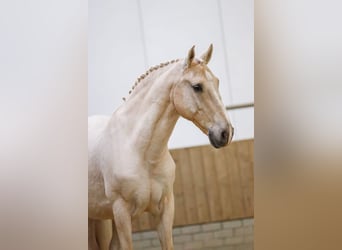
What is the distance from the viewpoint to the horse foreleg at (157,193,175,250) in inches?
49.9

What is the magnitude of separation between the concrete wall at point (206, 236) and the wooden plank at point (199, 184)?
3 cm

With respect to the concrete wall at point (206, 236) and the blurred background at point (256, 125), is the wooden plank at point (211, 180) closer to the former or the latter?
the concrete wall at point (206, 236)

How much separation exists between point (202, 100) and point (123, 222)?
35 centimetres

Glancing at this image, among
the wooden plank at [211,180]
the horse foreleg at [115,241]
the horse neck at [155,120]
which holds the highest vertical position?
the horse neck at [155,120]

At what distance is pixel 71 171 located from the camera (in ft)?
2.81

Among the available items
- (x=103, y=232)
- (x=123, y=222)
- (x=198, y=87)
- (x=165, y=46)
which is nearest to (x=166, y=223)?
(x=123, y=222)

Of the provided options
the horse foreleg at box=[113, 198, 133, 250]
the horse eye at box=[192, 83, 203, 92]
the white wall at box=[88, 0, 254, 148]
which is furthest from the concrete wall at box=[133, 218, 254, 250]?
the horse eye at box=[192, 83, 203, 92]

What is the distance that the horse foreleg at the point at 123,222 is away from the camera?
1.25m

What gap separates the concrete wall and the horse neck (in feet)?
0.81

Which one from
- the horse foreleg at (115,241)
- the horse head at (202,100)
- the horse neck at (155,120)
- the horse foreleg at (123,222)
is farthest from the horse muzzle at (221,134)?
the horse foreleg at (115,241)

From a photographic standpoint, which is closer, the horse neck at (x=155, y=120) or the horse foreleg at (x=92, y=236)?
the horse neck at (x=155, y=120)

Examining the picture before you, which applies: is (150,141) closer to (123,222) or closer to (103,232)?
(123,222)

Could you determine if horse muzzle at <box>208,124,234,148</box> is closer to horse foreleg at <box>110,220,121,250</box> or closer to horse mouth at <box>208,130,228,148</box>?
horse mouth at <box>208,130,228,148</box>

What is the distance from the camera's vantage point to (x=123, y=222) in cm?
126
